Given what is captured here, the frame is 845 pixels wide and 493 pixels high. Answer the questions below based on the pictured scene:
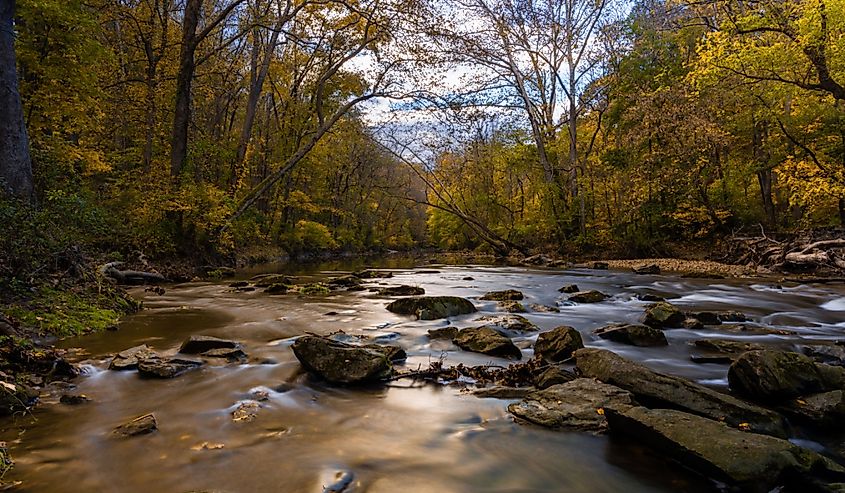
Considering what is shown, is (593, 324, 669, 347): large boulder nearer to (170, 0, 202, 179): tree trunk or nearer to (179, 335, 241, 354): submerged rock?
(179, 335, 241, 354): submerged rock

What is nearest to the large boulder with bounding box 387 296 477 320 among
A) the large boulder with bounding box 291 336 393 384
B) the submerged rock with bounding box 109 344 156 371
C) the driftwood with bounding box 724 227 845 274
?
the large boulder with bounding box 291 336 393 384

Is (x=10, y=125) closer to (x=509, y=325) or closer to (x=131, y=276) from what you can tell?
(x=131, y=276)

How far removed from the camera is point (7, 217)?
5750mm

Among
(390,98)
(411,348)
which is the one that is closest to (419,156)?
(390,98)

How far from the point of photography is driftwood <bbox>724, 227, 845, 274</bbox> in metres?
13.7

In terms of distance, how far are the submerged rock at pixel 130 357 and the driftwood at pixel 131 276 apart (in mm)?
6104

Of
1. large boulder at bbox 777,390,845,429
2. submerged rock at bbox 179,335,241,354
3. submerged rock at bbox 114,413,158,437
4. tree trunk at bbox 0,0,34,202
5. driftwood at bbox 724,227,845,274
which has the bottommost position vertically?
large boulder at bbox 777,390,845,429

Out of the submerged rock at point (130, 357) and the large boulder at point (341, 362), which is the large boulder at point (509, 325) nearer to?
the large boulder at point (341, 362)

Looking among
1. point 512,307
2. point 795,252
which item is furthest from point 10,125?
point 795,252

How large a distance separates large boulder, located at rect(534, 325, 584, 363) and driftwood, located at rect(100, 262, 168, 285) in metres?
9.51

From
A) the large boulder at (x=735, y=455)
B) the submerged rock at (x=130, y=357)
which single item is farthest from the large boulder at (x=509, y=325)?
the submerged rock at (x=130, y=357)

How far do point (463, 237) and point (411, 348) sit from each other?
3988 centimetres

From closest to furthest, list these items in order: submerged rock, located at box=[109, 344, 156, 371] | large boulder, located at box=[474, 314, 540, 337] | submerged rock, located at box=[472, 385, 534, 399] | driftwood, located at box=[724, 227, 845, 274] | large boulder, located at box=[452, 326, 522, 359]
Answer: submerged rock, located at box=[472, 385, 534, 399]
submerged rock, located at box=[109, 344, 156, 371]
large boulder, located at box=[452, 326, 522, 359]
large boulder, located at box=[474, 314, 540, 337]
driftwood, located at box=[724, 227, 845, 274]

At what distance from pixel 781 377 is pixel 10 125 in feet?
37.0
